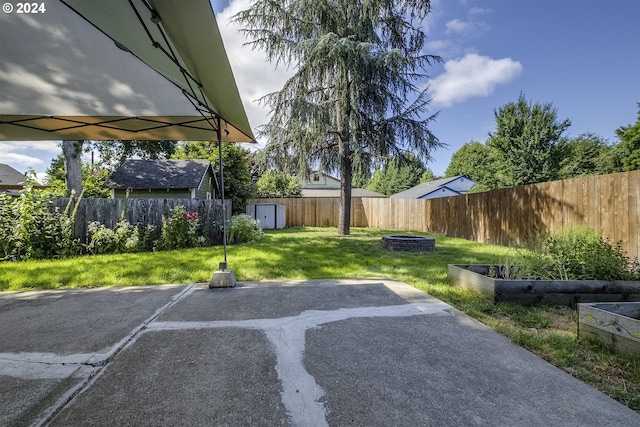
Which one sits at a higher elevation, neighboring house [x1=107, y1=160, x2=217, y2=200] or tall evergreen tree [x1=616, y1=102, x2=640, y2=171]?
tall evergreen tree [x1=616, y1=102, x2=640, y2=171]

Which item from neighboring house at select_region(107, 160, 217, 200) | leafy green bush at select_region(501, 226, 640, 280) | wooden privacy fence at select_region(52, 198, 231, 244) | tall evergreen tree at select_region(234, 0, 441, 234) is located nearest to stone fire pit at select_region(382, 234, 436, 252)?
leafy green bush at select_region(501, 226, 640, 280)

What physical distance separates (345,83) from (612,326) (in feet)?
31.5

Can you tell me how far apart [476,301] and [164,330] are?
10.4 feet

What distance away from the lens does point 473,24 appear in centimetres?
793

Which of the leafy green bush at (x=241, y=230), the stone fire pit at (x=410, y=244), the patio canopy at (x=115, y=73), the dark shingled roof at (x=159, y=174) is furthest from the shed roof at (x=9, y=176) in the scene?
the stone fire pit at (x=410, y=244)

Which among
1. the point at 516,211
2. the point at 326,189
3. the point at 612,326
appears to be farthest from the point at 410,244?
the point at 326,189

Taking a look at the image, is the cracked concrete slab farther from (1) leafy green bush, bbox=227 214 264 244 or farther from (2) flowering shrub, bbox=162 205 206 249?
(1) leafy green bush, bbox=227 214 264 244

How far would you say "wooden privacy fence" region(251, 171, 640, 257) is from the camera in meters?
4.74

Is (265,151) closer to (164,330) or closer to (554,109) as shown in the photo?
(164,330)

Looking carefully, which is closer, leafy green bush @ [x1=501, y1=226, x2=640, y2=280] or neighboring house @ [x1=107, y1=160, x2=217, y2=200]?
leafy green bush @ [x1=501, y1=226, x2=640, y2=280]

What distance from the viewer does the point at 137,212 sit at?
694 cm

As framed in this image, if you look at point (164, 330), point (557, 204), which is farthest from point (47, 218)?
point (557, 204)

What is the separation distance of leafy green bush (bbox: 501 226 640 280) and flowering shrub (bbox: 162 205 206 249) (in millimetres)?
6503

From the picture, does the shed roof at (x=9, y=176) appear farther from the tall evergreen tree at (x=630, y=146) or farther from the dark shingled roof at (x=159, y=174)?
the tall evergreen tree at (x=630, y=146)
